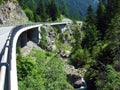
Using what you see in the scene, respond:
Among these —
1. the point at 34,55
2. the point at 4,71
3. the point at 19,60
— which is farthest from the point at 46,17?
the point at 4,71

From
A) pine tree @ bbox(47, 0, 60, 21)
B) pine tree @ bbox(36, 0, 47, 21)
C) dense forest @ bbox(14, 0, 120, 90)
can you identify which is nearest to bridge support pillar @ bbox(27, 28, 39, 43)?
dense forest @ bbox(14, 0, 120, 90)

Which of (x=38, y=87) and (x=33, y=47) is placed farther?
(x=33, y=47)

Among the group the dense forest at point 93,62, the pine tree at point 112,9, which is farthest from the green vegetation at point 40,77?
the pine tree at point 112,9

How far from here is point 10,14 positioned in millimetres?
93062

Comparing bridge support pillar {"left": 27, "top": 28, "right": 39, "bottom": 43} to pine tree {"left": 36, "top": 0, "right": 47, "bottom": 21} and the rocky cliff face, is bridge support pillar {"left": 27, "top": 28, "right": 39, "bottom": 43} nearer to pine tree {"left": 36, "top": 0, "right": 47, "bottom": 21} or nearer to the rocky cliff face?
the rocky cliff face

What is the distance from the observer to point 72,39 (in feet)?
359

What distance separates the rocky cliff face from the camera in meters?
89.7

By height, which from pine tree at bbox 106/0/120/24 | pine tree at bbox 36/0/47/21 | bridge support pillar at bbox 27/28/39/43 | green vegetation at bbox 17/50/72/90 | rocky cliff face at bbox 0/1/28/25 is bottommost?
green vegetation at bbox 17/50/72/90

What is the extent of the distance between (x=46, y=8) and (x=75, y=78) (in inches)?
3205

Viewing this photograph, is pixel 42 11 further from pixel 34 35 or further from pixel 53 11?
pixel 34 35

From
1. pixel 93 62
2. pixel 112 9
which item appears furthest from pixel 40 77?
pixel 112 9

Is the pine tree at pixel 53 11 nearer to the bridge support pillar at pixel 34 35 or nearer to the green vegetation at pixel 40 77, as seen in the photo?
the bridge support pillar at pixel 34 35

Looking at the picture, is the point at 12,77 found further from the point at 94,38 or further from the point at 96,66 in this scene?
the point at 94,38

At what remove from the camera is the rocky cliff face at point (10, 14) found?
89688 millimetres
